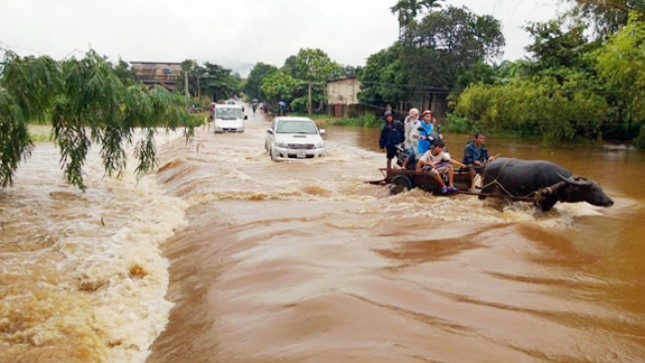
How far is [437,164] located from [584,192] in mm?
2828

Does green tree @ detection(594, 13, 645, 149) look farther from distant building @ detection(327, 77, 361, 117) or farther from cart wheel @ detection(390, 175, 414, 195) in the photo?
distant building @ detection(327, 77, 361, 117)

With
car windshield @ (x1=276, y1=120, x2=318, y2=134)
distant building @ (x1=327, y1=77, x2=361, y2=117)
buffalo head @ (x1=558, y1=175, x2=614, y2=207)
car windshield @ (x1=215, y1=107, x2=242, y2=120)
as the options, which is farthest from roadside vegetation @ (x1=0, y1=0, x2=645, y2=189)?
buffalo head @ (x1=558, y1=175, x2=614, y2=207)

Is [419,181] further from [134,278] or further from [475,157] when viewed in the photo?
[134,278]

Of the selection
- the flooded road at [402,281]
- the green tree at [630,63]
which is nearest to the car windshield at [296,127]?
the flooded road at [402,281]

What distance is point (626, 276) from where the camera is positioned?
248 inches

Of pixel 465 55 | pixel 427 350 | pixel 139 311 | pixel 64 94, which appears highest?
pixel 465 55

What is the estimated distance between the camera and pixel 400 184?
11.2m

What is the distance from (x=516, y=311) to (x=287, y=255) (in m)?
2.83

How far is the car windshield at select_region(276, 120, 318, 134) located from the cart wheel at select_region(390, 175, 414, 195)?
7.92 meters

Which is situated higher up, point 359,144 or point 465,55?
point 465,55

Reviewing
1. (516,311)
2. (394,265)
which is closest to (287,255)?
(394,265)

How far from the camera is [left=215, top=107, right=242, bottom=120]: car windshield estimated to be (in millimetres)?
31219

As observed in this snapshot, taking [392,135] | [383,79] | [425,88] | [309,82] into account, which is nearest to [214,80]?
[309,82]

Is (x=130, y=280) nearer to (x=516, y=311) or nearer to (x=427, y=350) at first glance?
(x=427, y=350)
